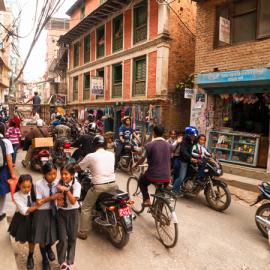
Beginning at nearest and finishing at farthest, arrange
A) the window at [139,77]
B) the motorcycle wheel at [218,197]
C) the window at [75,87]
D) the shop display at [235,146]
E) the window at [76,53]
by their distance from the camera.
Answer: the motorcycle wheel at [218,197], the shop display at [235,146], the window at [139,77], the window at [76,53], the window at [75,87]

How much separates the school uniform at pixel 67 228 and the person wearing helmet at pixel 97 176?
30.3 inches

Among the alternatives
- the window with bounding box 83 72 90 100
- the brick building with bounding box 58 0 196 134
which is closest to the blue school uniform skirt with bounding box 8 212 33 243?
the brick building with bounding box 58 0 196 134

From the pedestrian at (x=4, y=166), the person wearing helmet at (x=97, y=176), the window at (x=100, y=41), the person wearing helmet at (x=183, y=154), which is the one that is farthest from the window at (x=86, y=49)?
the person wearing helmet at (x=97, y=176)

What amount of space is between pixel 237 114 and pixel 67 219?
821cm

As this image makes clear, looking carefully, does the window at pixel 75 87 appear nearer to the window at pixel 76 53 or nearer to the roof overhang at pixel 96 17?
the window at pixel 76 53

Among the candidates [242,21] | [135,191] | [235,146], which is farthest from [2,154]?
[242,21]

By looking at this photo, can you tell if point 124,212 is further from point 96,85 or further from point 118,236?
point 96,85

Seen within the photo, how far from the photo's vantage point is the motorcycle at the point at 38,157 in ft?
27.9

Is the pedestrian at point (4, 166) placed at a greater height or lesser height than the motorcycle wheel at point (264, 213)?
greater

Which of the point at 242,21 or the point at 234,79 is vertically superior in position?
the point at 242,21

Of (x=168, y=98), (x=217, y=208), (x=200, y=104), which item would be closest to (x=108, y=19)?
(x=168, y=98)

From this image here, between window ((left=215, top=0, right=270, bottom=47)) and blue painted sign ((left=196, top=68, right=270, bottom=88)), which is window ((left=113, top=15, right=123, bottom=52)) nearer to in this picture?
window ((left=215, top=0, right=270, bottom=47))

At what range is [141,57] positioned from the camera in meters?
14.7

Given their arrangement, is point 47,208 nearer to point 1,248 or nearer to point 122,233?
point 1,248
